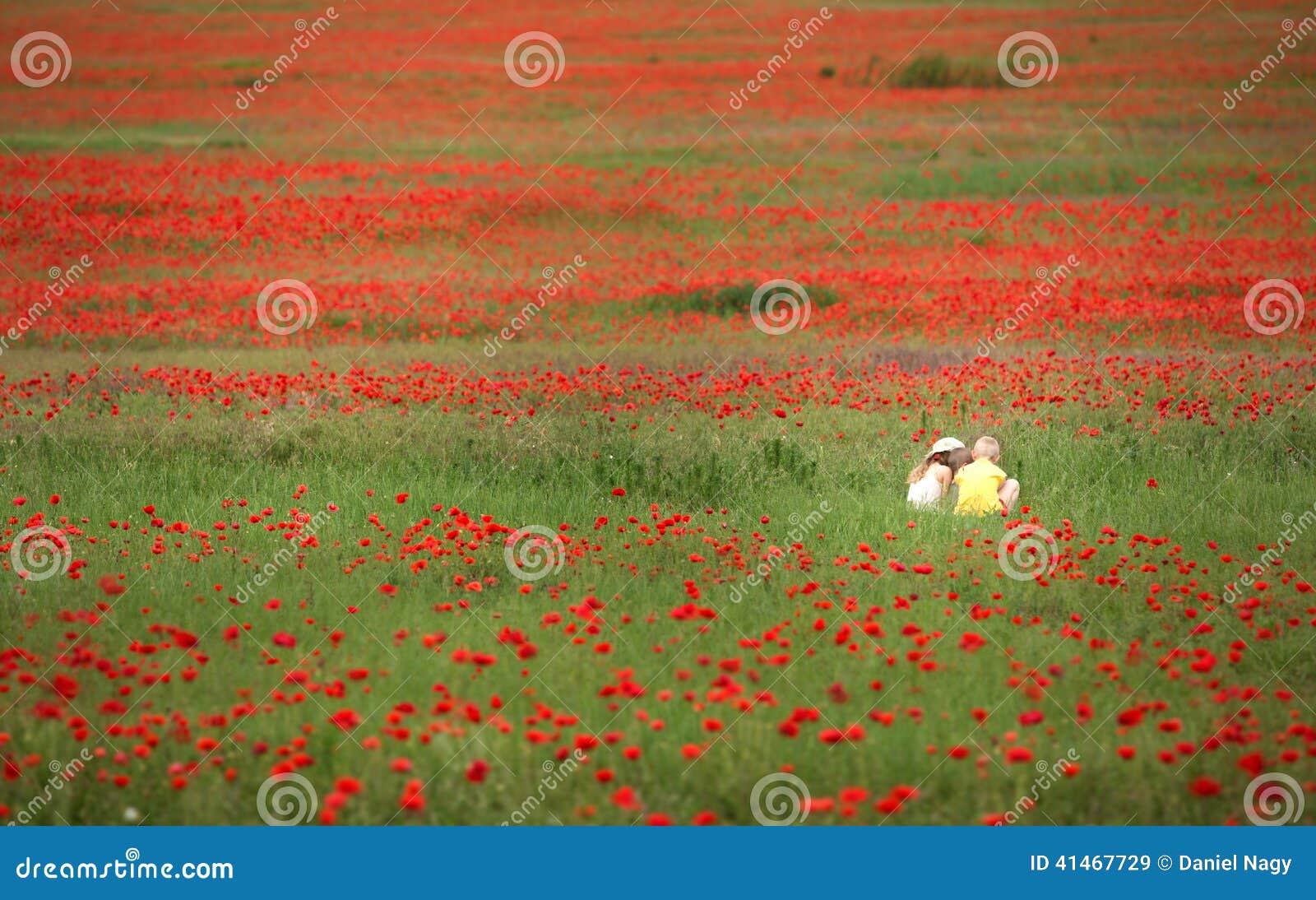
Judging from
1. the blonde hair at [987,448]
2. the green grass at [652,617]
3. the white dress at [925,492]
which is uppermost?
the blonde hair at [987,448]

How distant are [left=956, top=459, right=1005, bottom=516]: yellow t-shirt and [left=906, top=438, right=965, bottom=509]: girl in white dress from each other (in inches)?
7.2

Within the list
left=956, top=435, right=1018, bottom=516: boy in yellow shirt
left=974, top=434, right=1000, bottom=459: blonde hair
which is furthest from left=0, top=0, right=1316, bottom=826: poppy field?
left=974, top=434, right=1000, bottom=459: blonde hair

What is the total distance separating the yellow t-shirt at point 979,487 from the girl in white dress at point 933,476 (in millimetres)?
182

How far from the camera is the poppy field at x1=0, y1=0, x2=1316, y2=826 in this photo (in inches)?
201

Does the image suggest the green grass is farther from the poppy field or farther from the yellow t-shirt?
the yellow t-shirt

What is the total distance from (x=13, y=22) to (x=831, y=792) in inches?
1078

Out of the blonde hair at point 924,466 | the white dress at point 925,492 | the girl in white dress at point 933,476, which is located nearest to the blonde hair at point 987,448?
the girl in white dress at point 933,476

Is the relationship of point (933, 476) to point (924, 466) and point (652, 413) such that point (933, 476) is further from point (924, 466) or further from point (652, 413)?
point (652, 413)

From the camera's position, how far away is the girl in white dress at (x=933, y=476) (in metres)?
9.04

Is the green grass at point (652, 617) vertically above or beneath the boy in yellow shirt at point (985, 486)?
beneath

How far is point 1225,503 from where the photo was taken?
348 inches

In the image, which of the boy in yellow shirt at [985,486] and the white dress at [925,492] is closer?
the boy in yellow shirt at [985,486]

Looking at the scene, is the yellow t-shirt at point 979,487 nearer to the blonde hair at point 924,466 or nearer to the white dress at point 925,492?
the white dress at point 925,492

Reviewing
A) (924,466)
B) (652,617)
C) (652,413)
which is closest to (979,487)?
(924,466)
